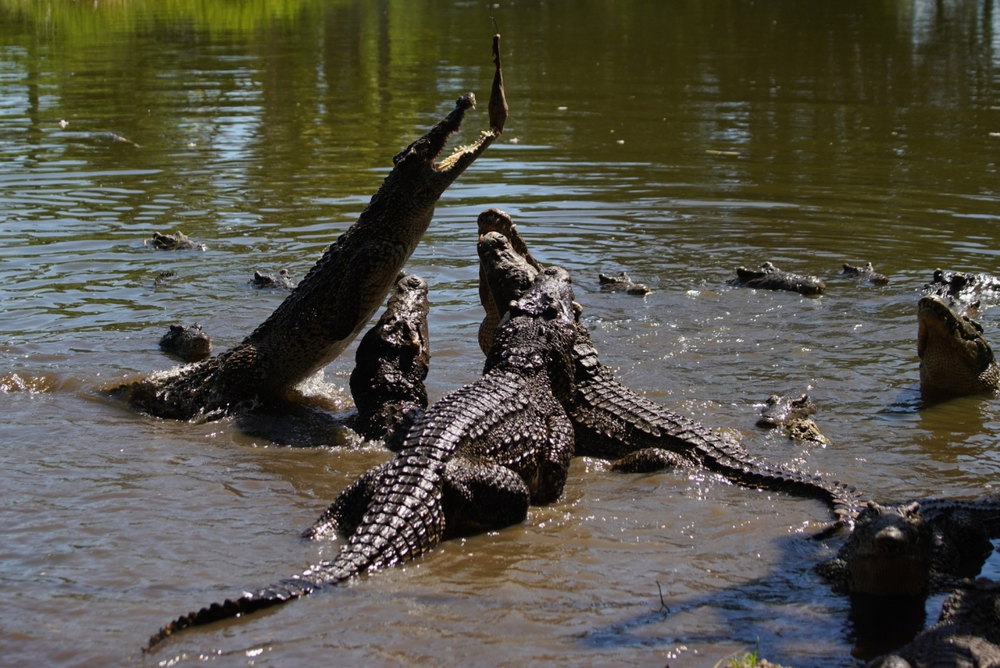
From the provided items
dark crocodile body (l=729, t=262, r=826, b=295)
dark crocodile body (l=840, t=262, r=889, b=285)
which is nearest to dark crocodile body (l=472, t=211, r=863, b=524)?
dark crocodile body (l=729, t=262, r=826, b=295)

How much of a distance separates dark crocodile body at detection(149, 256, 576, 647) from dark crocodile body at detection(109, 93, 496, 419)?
123 centimetres

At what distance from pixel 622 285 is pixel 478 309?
1367 millimetres

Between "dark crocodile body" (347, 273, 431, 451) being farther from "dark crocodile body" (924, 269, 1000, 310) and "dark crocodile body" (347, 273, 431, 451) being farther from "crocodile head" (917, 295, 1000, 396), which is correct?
"dark crocodile body" (924, 269, 1000, 310)

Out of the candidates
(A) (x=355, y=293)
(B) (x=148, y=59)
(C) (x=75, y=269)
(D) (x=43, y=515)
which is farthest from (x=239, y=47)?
(D) (x=43, y=515)

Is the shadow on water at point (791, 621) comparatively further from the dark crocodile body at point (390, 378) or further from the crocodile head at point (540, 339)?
the dark crocodile body at point (390, 378)

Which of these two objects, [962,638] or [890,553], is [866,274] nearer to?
[890,553]

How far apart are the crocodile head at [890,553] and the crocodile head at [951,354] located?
312cm

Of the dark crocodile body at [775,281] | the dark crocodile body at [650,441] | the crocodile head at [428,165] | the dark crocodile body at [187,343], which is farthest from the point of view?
the dark crocodile body at [775,281]

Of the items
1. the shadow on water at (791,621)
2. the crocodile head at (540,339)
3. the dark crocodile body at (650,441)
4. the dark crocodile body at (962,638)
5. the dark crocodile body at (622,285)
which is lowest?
the shadow on water at (791,621)

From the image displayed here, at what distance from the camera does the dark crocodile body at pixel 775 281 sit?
30.7 feet

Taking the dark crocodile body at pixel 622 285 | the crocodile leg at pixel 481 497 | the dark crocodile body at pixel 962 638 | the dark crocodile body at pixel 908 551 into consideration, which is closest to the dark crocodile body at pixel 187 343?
the crocodile leg at pixel 481 497

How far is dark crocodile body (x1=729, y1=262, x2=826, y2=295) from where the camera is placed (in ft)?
30.7

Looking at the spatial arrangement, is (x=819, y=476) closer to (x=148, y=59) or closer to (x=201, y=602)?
(x=201, y=602)

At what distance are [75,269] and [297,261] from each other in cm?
218
